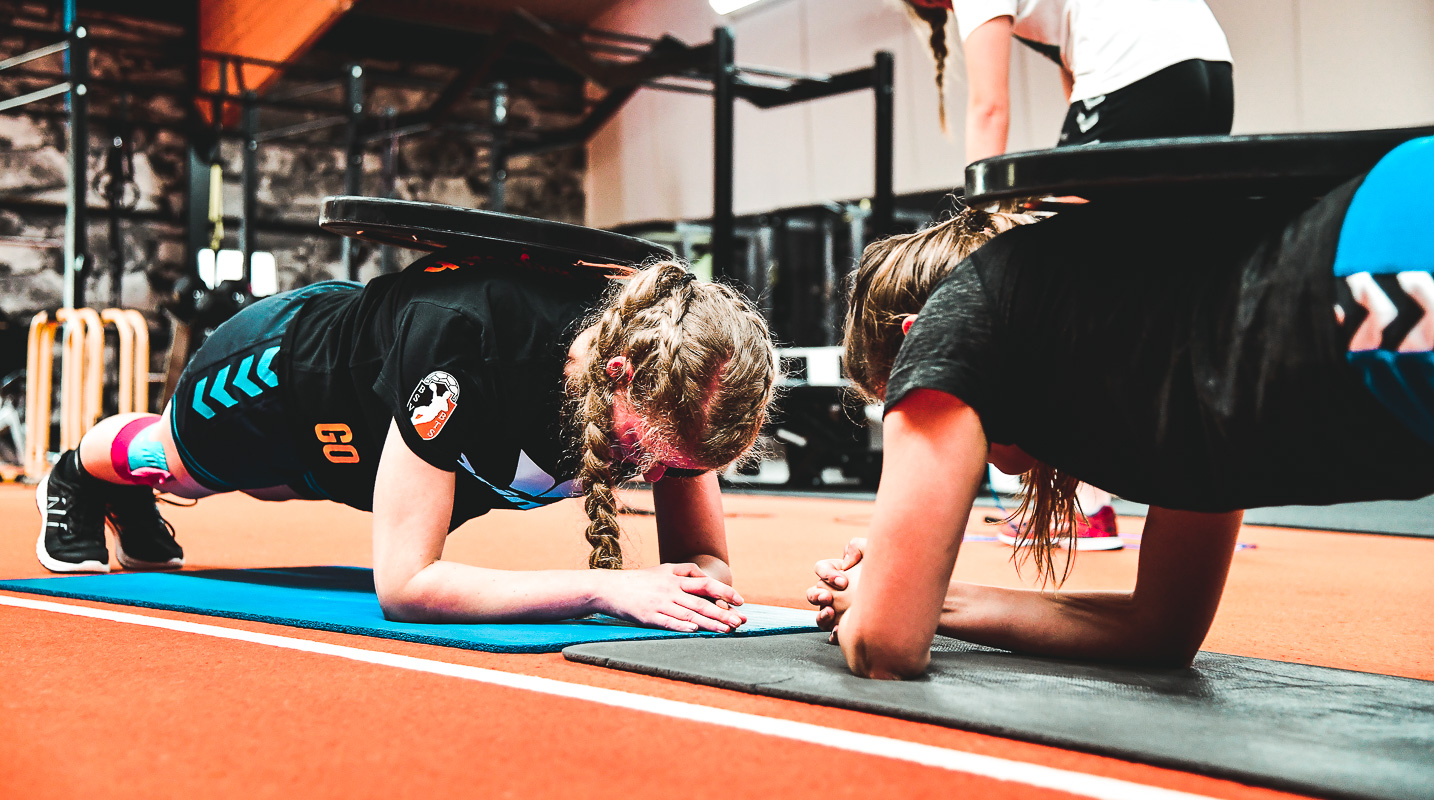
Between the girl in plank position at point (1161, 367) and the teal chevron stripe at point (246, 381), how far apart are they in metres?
1.16

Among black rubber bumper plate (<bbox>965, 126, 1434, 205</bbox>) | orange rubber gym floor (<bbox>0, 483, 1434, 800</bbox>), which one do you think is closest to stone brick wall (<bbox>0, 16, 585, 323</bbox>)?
orange rubber gym floor (<bbox>0, 483, 1434, 800</bbox>)

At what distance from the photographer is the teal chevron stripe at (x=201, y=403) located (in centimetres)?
205

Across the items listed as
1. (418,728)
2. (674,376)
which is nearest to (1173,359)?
(674,376)

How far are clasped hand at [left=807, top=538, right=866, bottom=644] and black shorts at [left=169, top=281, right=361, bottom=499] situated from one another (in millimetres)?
978

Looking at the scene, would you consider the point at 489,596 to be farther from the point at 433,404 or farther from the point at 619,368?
the point at 619,368

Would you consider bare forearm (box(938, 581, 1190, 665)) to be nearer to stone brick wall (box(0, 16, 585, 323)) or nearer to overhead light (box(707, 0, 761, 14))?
overhead light (box(707, 0, 761, 14))

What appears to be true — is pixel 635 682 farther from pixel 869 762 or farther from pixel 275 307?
pixel 275 307

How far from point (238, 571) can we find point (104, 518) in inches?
11.8

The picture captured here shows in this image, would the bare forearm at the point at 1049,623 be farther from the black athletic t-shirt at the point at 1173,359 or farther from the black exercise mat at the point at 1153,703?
the black athletic t-shirt at the point at 1173,359

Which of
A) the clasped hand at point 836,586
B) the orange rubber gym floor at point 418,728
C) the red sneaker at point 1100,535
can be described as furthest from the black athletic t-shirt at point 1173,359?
the red sneaker at point 1100,535

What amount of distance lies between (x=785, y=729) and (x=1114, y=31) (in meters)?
1.26

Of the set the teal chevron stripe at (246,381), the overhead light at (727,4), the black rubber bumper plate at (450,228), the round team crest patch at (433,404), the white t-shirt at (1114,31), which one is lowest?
the round team crest patch at (433,404)

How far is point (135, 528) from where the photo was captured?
8.04 ft

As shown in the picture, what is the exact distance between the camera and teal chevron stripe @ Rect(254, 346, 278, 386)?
1.96 metres
